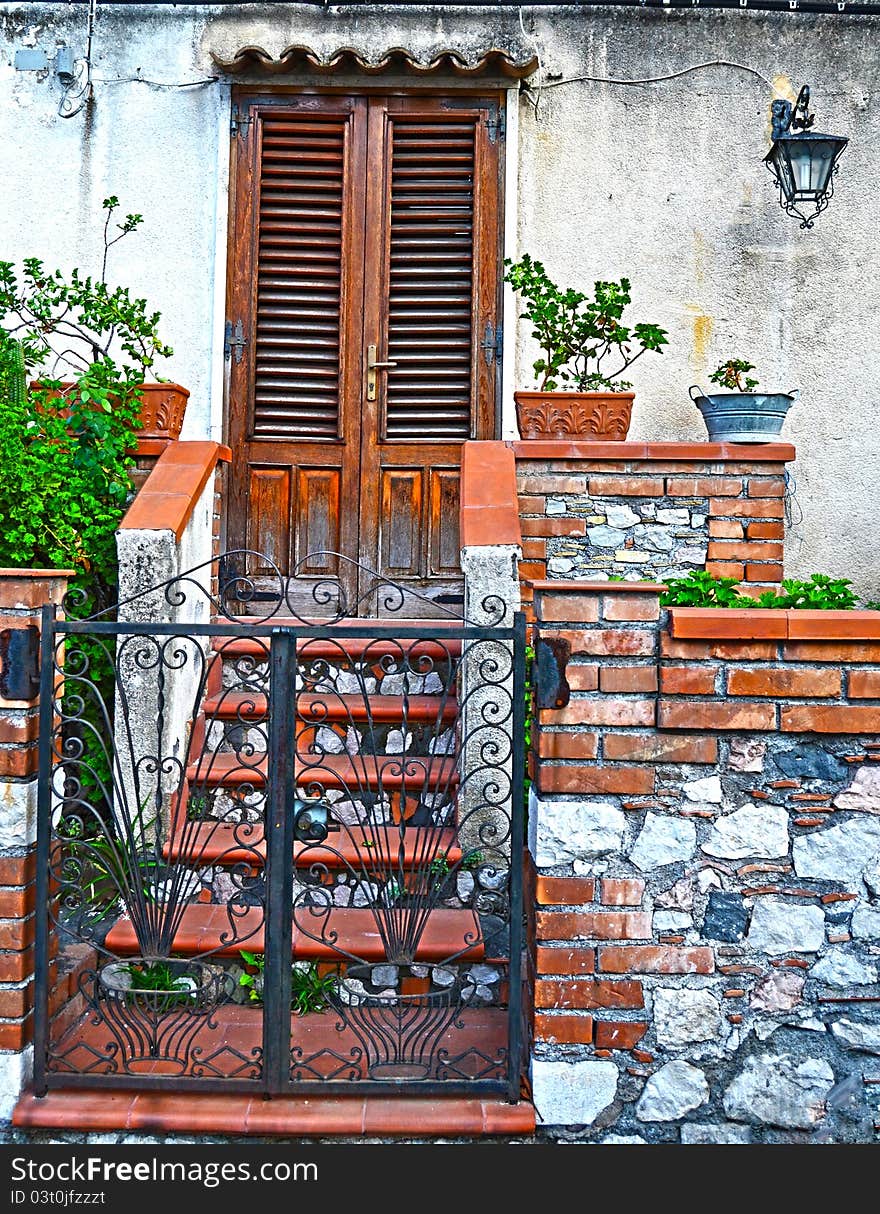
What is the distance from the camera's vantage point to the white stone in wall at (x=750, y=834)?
304cm

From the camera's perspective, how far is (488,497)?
4.54 m

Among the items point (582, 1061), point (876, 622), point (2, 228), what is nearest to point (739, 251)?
point (876, 622)

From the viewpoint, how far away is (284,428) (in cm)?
607

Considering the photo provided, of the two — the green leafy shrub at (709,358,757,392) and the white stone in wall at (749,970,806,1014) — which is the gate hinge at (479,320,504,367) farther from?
the white stone in wall at (749,970,806,1014)

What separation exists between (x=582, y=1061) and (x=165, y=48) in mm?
5625

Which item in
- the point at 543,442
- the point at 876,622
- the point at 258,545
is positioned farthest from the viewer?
the point at 258,545

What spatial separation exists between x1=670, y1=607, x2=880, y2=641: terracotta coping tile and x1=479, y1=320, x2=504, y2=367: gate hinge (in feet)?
10.9

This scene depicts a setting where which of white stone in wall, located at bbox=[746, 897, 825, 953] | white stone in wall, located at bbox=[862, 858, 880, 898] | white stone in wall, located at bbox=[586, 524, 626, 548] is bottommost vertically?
white stone in wall, located at bbox=[746, 897, 825, 953]

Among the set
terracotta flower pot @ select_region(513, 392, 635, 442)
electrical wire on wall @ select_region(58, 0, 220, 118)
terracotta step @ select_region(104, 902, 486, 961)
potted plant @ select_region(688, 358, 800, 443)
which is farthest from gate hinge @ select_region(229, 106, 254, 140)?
terracotta step @ select_region(104, 902, 486, 961)

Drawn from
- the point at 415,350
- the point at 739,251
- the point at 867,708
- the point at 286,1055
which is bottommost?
the point at 286,1055

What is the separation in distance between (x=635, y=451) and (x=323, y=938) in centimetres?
269

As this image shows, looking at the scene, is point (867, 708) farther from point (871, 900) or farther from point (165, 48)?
point (165, 48)

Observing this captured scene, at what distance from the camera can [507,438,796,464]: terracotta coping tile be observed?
505cm

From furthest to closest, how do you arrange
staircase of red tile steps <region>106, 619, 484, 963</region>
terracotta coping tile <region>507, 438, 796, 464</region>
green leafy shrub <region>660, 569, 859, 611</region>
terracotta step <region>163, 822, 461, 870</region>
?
terracotta coping tile <region>507, 438, 796, 464</region> → terracotta step <region>163, 822, 461, 870</region> → green leafy shrub <region>660, 569, 859, 611</region> → staircase of red tile steps <region>106, 619, 484, 963</region>
